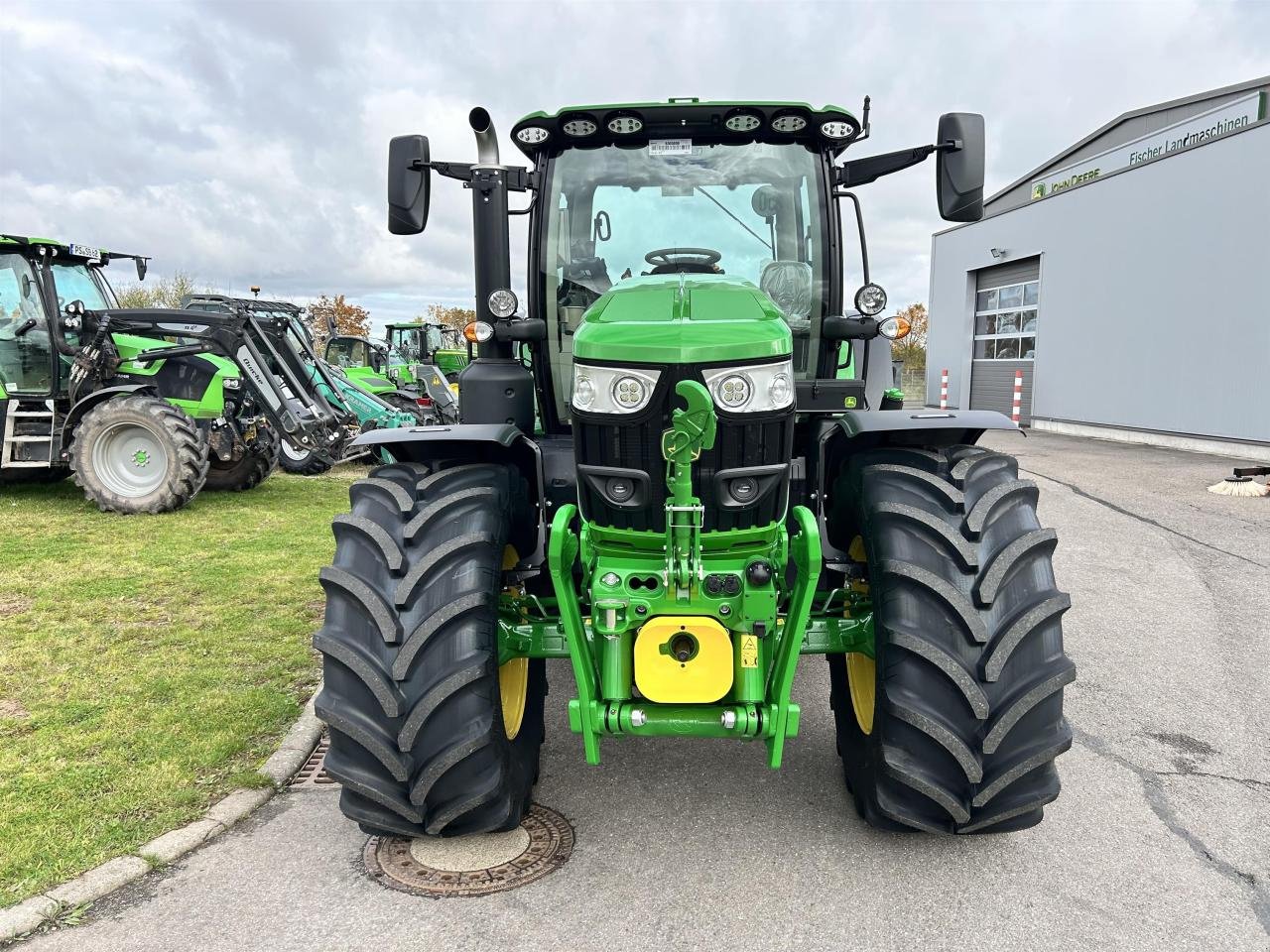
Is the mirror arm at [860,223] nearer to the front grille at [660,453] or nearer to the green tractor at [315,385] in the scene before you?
the front grille at [660,453]

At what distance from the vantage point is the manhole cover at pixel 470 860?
9.39ft

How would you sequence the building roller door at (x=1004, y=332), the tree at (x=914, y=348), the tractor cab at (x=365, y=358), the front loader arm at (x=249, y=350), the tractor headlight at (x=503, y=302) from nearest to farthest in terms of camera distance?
1. the tractor headlight at (x=503, y=302)
2. the front loader arm at (x=249, y=350)
3. the tractor cab at (x=365, y=358)
4. the building roller door at (x=1004, y=332)
5. the tree at (x=914, y=348)

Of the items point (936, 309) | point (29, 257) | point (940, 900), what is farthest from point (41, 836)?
point (936, 309)

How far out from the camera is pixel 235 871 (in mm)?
2951

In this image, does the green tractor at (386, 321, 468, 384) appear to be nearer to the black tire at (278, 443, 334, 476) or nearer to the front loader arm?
the black tire at (278, 443, 334, 476)

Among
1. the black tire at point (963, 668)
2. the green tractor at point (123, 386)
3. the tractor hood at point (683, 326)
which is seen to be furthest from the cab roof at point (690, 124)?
the green tractor at point (123, 386)

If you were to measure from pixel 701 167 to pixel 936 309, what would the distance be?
79.1 feet

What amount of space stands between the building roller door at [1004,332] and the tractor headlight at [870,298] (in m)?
18.3

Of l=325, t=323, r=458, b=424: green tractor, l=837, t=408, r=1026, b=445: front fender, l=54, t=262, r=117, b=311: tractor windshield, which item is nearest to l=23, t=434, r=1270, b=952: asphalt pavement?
l=837, t=408, r=1026, b=445: front fender

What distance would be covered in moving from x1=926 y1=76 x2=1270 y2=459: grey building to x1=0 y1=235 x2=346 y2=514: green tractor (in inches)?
337

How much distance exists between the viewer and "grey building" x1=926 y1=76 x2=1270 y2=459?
14742 mm

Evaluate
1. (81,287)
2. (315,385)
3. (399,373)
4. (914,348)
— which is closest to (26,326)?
(81,287)

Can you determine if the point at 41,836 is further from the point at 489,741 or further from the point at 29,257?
the point at 29,257

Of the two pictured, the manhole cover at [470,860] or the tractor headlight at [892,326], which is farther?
the tractor headlight at [892,326]
